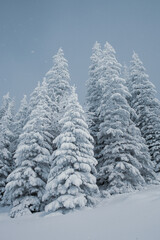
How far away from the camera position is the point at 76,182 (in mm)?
12062

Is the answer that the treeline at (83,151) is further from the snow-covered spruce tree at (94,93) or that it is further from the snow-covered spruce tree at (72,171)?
the snow-covered spruce tree at (94,93)

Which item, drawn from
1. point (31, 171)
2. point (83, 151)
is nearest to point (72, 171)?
point (83, 151)

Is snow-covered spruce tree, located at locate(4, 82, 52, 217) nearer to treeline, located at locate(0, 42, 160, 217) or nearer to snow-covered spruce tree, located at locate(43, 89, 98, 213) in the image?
treeline, located at locate(0, 42, 160, 217)

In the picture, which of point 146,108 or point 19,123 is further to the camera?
point 19,123

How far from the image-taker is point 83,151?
14.3 meters

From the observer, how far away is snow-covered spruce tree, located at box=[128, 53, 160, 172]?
20375 mm

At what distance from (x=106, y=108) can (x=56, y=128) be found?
240 inches

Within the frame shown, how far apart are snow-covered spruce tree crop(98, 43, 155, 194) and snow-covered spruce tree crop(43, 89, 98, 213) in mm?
2569

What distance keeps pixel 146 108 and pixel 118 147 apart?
327 inches

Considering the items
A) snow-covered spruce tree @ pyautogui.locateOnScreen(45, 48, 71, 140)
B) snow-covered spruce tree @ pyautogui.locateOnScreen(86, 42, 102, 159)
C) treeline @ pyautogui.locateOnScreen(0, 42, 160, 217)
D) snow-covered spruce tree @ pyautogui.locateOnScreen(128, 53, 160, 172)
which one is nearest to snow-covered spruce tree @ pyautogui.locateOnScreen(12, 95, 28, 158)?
treeline @ pyautogui.locateOnScreen(0, 42, 160, 217)

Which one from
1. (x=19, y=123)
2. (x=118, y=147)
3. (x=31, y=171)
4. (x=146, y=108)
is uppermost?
(x=19, y=123)

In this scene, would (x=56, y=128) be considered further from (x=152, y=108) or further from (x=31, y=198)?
(x=152, y=108)

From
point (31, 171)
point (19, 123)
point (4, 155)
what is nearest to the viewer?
point (31, 171)

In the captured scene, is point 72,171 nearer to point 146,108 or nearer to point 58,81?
point 146,108
